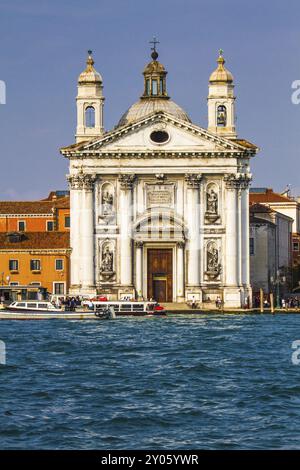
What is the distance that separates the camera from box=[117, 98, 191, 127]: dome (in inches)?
3258

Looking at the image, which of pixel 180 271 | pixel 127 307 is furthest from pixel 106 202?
pixel 127 307

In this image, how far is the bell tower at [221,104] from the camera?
80.7 m

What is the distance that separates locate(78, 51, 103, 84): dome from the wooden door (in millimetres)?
9858

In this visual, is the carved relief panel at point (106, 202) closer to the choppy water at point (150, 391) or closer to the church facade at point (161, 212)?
the church facade at point (161, 212)

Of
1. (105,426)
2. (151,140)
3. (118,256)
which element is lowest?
(105,426)

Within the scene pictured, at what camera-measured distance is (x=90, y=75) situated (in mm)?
81250

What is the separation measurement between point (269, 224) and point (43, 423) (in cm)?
6251

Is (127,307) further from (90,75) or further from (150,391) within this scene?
(150,391)

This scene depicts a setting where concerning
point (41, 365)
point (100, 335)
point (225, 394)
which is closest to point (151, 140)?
point (100, 335)

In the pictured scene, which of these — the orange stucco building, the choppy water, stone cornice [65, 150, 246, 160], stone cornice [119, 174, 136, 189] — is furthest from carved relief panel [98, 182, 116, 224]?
the choppy water

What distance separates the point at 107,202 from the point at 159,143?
13.3 feet

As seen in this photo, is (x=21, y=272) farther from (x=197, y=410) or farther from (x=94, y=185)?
(x=197, y=410)

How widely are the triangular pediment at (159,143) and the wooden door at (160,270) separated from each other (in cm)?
537

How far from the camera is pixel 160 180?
254 feet
